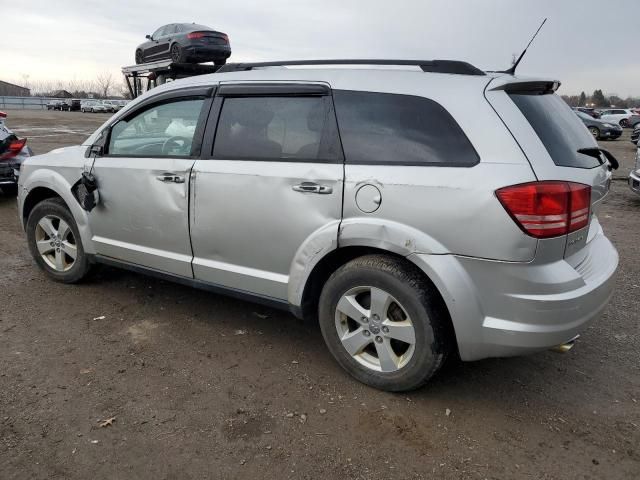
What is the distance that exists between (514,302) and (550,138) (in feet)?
2.95

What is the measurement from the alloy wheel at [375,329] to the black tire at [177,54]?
44.9 ft

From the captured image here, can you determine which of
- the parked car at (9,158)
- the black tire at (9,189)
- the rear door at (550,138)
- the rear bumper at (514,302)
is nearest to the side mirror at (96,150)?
the rear bumper at (514,302)

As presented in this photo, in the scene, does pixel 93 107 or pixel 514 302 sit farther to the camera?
pixel 93 107

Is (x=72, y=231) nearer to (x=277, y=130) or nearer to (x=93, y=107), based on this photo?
(x=277, y=130)

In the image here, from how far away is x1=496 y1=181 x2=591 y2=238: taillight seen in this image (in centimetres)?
252

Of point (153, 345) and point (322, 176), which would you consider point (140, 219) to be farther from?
point (322, 176)

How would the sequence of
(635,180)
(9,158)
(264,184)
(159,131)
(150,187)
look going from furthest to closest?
(635,180) < (9,158) < (159,131) < (150,187) < (264,184)

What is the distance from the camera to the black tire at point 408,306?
9.29 ft

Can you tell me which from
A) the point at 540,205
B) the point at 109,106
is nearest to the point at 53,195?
the point at 540,205

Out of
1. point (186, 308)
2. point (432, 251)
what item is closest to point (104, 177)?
point (186, 308)

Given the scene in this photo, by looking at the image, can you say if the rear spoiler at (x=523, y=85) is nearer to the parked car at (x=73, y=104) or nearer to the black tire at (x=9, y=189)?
the black tire at (x=9, y=189)

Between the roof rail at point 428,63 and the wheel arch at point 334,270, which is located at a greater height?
the roof rail at point 428,63

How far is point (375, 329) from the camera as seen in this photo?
9.94 feet

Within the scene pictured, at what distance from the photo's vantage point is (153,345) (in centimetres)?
364
